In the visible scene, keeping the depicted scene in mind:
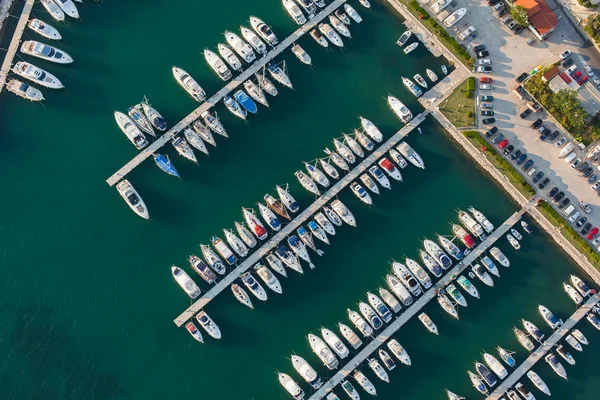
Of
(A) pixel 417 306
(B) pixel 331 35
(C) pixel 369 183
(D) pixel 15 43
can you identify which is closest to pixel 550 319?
(A) pixel 417 306

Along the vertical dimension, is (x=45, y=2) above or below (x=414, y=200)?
above

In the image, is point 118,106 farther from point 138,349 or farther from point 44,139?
point 138,349

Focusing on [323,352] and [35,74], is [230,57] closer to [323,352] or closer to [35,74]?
[35,74]

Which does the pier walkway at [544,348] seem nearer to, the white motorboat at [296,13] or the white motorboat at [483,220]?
the white motorboat at [483,220]

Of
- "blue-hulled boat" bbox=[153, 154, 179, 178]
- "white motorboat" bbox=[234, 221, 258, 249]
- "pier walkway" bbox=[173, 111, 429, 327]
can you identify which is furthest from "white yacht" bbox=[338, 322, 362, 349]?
"blue-hulled boat" bbox=[153, 154, 179, 178]

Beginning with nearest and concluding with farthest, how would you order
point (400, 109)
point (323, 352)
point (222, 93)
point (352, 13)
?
point (323, 352) → point (222, 93) → point (400, 109) → point (352, 13)

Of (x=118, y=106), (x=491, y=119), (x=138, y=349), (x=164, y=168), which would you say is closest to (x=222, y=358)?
(x=138, y=349)
